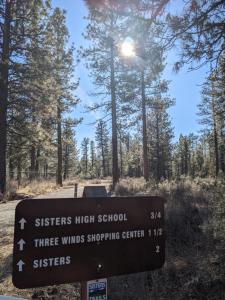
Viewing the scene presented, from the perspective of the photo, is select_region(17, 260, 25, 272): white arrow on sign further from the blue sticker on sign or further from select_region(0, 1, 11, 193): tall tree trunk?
select_region(0, 1, 11, 193): tall tree trunk

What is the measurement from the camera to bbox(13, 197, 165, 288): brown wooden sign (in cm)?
242

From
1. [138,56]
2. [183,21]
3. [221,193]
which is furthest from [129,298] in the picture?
[183,21]

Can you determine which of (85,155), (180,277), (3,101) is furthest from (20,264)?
(85,155)

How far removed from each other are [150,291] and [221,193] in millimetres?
1953

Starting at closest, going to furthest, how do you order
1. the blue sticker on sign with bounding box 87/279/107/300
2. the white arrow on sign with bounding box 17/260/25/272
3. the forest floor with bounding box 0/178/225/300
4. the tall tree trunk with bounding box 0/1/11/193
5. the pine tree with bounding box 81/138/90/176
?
the white arrow on sign with bounding box 17/260/25/272, the blue sticker on sign with bounding box 87/279/107/300, the forest floor with bounding box 0/178/225/300, the tall tree trunk with bounding box 0/1/11/193, the pine tree with bounding box 81/138/90/176

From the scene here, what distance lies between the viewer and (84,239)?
2.64 meters

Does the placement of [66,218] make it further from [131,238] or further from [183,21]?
[183,21]

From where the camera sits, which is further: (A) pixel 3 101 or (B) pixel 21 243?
(A) pixel 3 101

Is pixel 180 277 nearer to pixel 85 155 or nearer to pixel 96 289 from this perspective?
pixel 96 289

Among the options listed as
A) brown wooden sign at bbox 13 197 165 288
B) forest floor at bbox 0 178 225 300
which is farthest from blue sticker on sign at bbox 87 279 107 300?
forest floor at bbox 0 178 225 300

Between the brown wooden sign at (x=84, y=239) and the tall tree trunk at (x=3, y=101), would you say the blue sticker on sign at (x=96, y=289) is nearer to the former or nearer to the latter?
the brown wooden sign at (x=84, y=239)

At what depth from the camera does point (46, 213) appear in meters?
2.51

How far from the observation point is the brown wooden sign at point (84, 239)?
242 cm

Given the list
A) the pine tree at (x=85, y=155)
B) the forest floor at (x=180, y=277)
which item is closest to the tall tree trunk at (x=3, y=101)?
the forest floor at (x=180, y=277)
